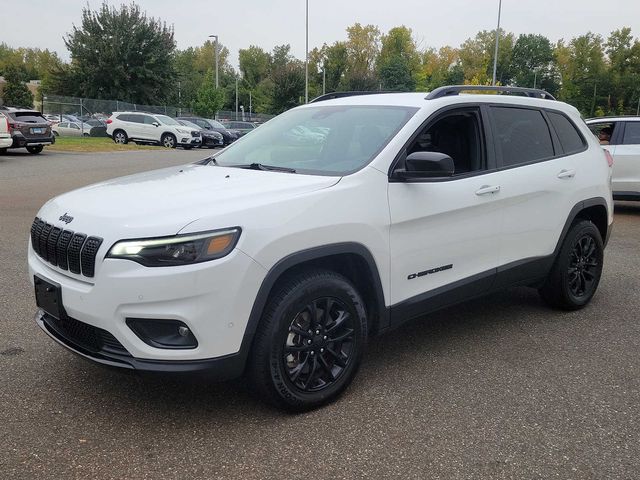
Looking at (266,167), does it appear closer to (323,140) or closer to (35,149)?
(323,140)

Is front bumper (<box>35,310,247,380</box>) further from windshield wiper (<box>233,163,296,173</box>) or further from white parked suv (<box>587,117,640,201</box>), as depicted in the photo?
white parked suv (<box>587,117,640,201</box>)

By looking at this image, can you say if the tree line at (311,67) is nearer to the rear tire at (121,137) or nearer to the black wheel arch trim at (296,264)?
the rear tire at (121,137)

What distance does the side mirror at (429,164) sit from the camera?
11.1ft

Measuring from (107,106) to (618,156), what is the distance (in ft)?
118

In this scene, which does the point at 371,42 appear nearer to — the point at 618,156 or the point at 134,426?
the point at 618,156

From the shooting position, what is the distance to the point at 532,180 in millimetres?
4402

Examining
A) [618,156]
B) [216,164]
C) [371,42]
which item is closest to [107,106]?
[618,156]

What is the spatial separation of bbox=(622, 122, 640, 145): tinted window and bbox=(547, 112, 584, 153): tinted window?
Answer: 6329mm

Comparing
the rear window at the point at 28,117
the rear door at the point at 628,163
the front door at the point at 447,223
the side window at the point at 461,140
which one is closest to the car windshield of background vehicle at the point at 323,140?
the front door at the point at 447,223

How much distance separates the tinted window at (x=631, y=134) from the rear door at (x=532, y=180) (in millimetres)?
6455

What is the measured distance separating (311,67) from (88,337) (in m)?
78.2

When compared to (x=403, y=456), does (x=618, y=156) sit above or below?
above

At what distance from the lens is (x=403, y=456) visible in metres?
2.83

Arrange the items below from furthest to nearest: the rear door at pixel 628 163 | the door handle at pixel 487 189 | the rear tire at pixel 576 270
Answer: the rear door at pixel 628 163, the rear tire at pixel 576 270, the door handle at pixel 487 189
